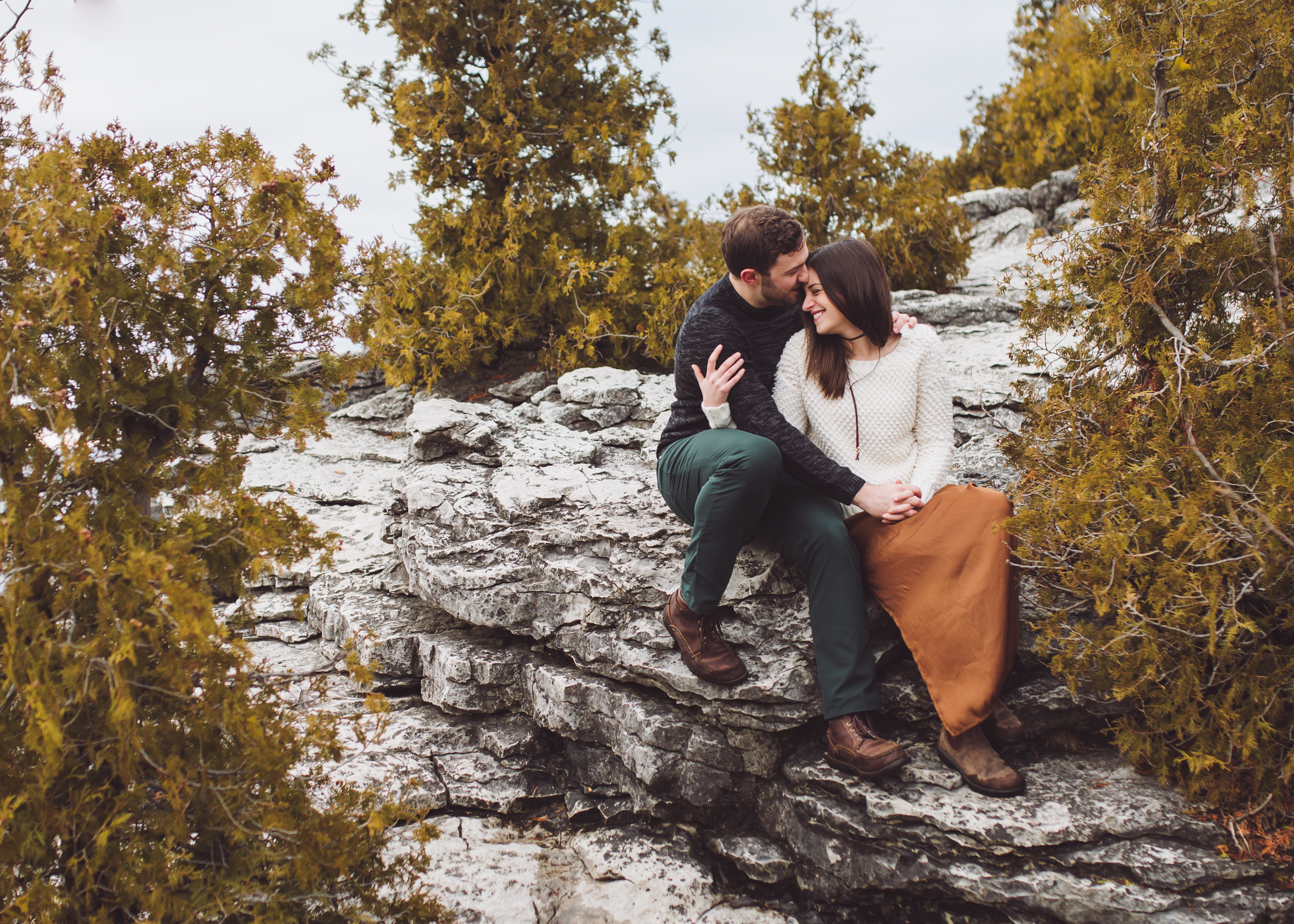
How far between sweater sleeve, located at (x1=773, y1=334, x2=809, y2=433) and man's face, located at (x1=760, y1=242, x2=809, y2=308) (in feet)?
0.71

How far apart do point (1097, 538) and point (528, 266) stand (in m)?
4.85

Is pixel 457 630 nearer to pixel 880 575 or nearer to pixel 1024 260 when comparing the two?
pixel 880 575

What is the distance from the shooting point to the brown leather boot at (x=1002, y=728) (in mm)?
3297

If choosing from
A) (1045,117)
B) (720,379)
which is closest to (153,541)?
(720,379)

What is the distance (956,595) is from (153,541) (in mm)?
2891

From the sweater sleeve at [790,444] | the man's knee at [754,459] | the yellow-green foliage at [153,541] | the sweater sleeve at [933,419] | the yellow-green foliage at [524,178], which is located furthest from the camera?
the yellow-green foliage at [524,178]

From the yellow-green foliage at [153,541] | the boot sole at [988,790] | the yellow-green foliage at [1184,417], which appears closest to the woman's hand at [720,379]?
the yellow-green foliage at [1184,417]

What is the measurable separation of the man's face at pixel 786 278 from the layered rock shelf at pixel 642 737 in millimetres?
1277

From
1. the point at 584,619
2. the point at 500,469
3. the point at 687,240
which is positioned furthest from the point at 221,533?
the point at 687,240

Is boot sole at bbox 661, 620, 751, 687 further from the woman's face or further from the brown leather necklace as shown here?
the woman's face

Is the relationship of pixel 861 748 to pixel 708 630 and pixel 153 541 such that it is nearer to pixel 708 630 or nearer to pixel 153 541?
pixel 708 630

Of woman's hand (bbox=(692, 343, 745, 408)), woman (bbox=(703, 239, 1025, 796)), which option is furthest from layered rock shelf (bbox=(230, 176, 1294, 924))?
woman's hand (bbox=(692, 343, 745, 408))

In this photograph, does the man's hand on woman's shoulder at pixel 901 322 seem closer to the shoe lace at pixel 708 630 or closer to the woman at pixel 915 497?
the woman at pixel 915 497

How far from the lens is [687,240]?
295 inches
